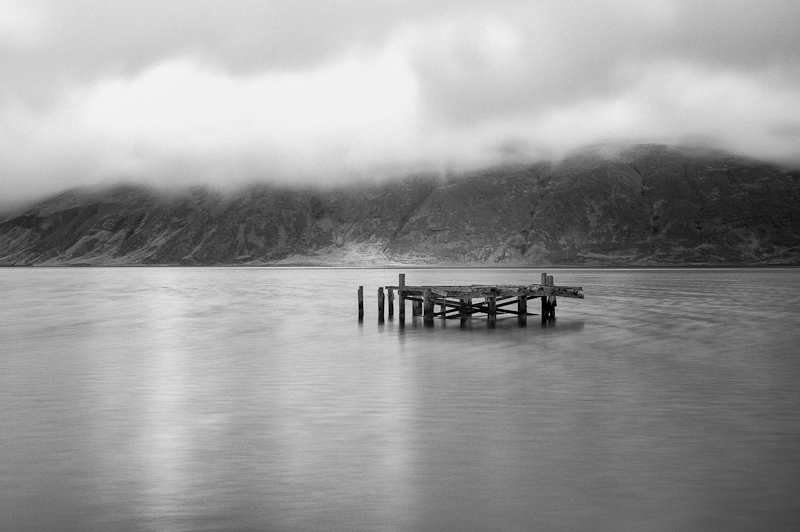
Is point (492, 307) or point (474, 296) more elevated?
point (474, 296)

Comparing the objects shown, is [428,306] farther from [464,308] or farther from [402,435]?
[402,435]

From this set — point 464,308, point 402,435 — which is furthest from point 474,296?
point 402,435

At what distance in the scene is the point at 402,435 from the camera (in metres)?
17.6

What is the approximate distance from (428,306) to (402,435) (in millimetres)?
31654

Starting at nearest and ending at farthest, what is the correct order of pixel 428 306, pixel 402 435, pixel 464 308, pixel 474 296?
pixel 402 435
pixel 474 296
pixel 428 306
pixel 464 308

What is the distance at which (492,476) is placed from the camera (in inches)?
550

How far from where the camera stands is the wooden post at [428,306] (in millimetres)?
49000

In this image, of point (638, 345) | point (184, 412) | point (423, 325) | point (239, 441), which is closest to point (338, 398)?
point (184, 412)

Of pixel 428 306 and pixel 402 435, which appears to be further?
pixel 428 306

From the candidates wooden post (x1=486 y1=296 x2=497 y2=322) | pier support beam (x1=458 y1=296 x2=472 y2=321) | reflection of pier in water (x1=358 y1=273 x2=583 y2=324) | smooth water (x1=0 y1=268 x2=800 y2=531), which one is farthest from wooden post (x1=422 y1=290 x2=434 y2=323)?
smooth water (x1=0 y1=268 x2=800 y2=531)

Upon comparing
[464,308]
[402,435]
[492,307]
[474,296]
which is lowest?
[402,435]

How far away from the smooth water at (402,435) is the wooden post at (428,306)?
9606 millimetres

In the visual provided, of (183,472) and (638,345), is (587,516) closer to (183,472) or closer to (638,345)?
(183,472)

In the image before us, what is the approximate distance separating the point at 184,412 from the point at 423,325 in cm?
2865
